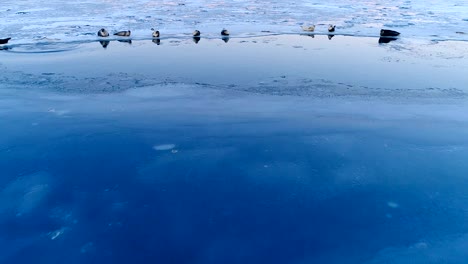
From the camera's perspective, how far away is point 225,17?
68.6 feet

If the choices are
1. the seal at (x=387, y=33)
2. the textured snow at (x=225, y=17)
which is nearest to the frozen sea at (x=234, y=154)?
the seal at (x=387, y=33)

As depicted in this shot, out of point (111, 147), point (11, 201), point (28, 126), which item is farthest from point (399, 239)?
point (28, 126)

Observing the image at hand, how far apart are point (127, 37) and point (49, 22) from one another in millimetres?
5997

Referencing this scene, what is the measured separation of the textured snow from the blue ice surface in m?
5.74

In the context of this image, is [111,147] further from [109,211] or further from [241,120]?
[241,120]

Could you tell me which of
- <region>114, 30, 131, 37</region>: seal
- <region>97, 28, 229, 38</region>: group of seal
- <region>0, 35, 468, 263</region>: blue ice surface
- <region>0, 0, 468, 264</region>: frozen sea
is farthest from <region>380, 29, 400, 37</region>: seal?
<region>114, 30, 131, 37</region>: seal

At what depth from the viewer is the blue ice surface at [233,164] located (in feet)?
16.6

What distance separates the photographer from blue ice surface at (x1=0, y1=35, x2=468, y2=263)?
5.06m

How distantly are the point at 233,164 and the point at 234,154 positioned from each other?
0.33 m

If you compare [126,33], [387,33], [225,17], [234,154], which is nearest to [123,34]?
[126,33]

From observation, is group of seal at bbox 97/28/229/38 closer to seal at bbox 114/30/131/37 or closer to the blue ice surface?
seal at bbox 114/30/131/37

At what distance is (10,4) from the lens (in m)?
26.5

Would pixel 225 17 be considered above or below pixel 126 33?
above

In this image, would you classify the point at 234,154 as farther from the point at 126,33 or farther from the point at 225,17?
the point at 225,17
